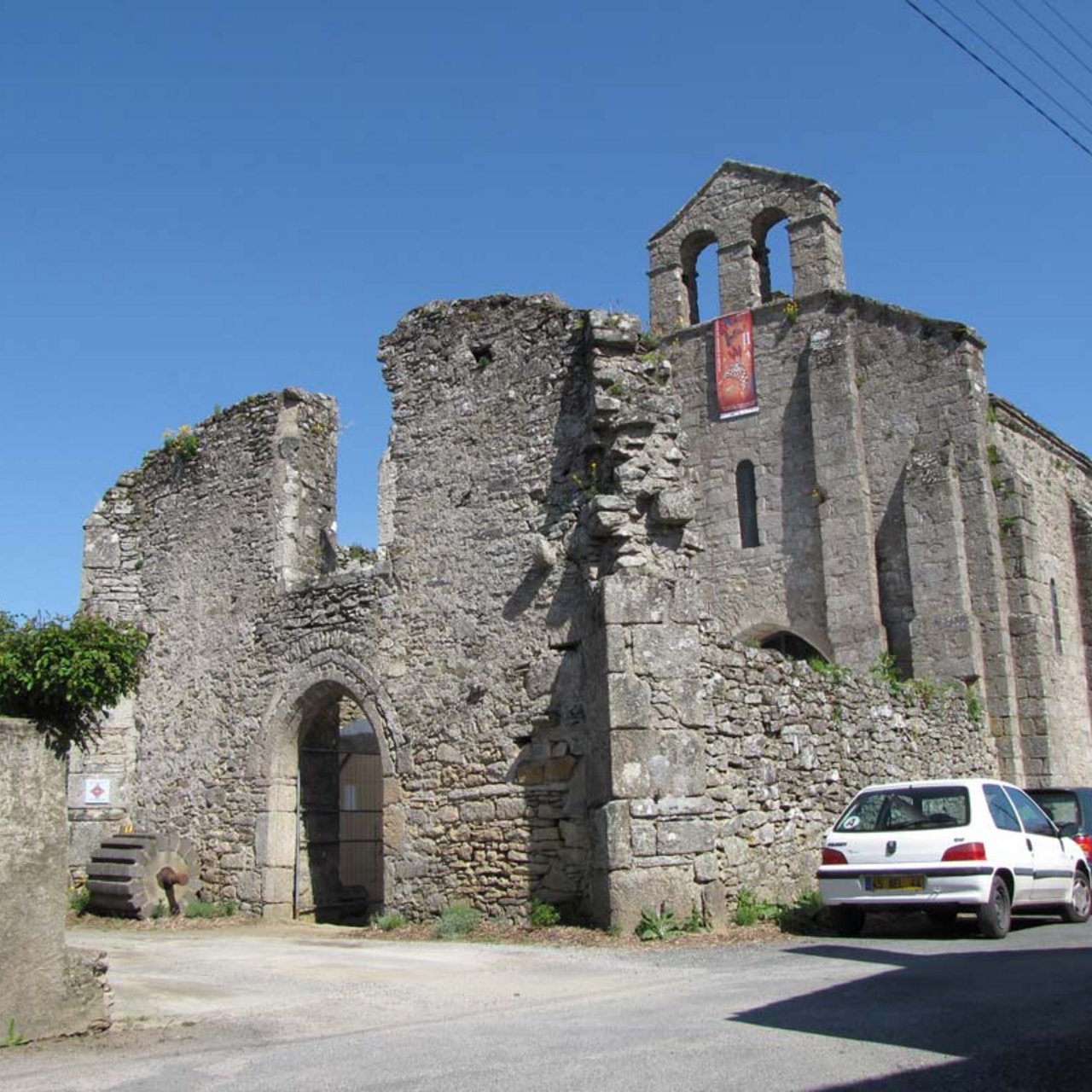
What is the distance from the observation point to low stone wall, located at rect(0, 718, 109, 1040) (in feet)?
20.3

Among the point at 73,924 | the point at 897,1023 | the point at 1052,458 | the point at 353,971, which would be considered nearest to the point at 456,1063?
the point at 897,1023

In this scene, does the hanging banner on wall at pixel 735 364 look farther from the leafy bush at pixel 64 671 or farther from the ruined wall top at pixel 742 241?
the leafy bush at pixel 64 671

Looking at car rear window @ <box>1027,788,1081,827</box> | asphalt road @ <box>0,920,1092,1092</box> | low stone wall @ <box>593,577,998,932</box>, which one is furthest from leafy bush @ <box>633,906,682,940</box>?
car rear window @ <box>1027,788,1081,827</box>

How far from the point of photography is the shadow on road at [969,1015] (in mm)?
5086

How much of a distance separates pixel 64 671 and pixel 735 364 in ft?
47.0

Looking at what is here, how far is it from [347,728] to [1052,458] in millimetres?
12567

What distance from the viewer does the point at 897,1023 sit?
6199 millimetres

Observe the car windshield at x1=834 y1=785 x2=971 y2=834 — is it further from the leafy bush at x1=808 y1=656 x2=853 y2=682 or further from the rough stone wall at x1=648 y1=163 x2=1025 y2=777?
the rough stone wall at x1=648 y1=163 x2=1025 y2=777

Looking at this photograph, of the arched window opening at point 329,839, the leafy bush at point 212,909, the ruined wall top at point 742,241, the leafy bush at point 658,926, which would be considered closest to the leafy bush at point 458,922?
the leafy bush at point 658,926

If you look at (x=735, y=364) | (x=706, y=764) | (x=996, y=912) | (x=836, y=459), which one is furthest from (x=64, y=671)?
(x=735, y=364)

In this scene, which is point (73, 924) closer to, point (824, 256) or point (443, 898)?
point (443, 898)

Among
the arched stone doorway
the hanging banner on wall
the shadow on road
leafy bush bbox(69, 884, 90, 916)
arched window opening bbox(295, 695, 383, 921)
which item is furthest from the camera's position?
the hanging banner on wall

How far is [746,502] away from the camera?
800 inches

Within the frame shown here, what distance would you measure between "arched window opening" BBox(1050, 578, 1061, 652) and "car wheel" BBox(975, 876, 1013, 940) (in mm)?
9650
